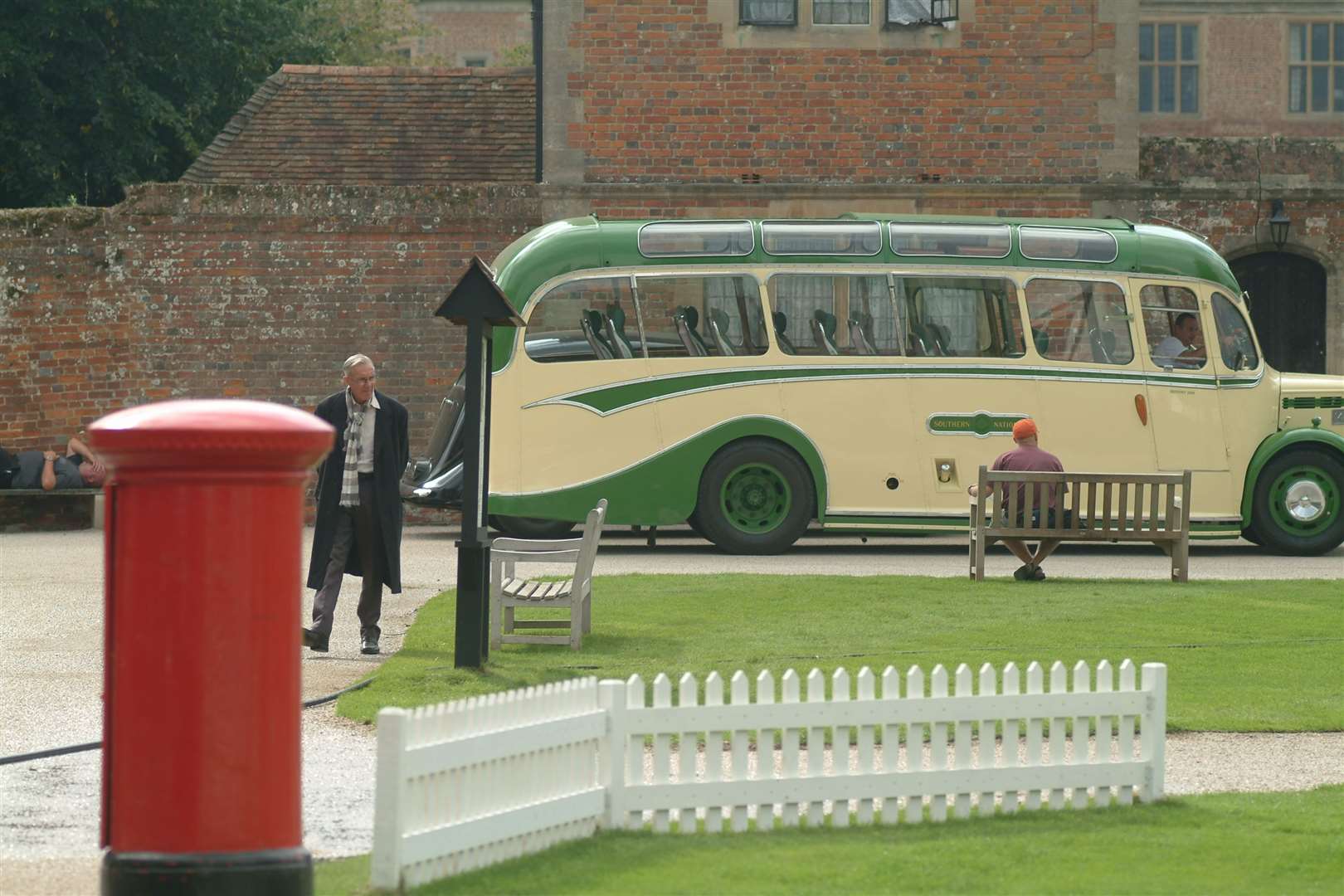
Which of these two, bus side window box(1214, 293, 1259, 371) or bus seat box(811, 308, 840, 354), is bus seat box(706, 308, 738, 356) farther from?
bus side window box(1214, 293, 1259, 371)

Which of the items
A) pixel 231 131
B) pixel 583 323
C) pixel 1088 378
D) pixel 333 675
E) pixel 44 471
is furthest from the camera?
pixel 231 131

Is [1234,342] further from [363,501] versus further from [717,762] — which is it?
[717,762]

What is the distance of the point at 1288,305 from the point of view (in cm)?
2380

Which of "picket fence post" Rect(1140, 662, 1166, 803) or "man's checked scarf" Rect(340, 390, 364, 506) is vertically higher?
"man's checked scarf" Rect(340, 390, 364, 506)

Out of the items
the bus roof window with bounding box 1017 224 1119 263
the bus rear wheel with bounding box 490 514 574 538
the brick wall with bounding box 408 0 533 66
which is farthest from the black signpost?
the brick wall with bounding box 408 0 533 66

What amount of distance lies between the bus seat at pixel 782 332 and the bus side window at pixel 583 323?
1277 millimetres

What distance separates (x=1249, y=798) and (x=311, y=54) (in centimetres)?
3101

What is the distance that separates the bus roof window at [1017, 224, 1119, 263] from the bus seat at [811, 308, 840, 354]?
1933 mm

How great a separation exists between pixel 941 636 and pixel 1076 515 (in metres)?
3.57

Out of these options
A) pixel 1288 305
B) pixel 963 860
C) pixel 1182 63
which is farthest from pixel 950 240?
pixel 1182 63

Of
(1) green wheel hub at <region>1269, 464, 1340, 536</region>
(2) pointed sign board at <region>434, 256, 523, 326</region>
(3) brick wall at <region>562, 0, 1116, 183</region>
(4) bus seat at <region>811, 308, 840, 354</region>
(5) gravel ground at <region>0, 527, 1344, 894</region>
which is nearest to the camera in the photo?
(5) gravel ground at <region>0, 527, 1344, 894</region>

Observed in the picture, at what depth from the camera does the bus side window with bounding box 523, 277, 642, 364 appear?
18.7 metres

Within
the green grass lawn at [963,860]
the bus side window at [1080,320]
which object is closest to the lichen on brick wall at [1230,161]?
the bus side window at [1080,320]

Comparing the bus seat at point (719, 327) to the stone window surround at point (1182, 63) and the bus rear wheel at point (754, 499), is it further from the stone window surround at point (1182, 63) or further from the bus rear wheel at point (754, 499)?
the stone window surround at point (1182, 63)
